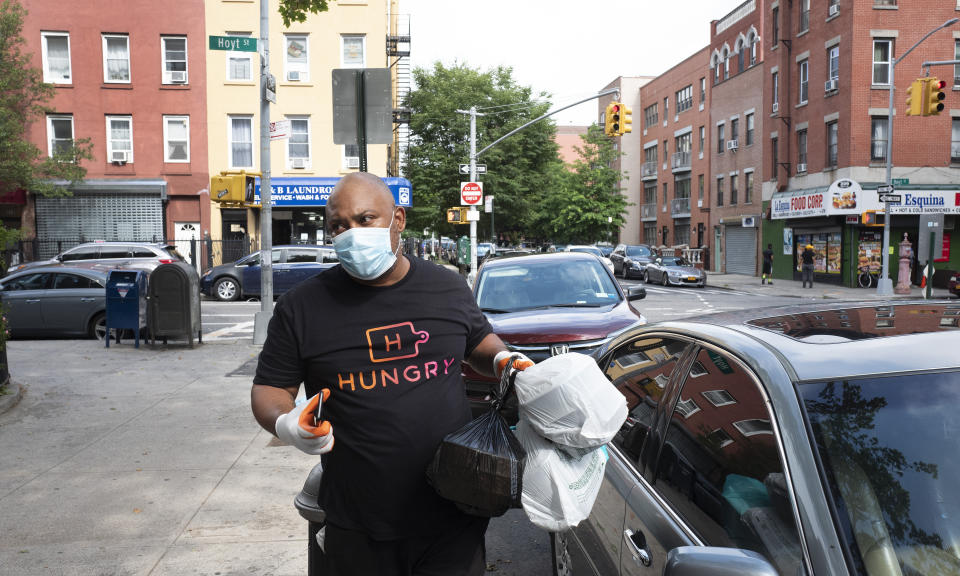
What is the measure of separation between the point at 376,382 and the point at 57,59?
34.1 m

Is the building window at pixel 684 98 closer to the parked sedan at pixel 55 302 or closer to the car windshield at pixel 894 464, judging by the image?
the parked sedan at pixel 55 302

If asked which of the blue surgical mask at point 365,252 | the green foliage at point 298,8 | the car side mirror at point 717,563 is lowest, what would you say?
the car side mirror at point 717,563

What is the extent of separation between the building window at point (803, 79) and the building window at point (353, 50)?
65.3 ft

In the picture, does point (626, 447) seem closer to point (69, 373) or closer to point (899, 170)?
point (69, 373)

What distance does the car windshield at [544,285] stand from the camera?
8.46 metres

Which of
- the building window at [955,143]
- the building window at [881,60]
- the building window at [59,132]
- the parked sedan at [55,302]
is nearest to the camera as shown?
the parked sedan at [55,302]

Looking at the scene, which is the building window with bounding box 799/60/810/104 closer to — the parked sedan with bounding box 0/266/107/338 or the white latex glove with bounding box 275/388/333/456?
the parked sedan with bounding box 0/266/107/338

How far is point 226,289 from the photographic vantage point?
76.7 ft

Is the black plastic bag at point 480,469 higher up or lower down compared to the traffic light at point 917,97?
lower down

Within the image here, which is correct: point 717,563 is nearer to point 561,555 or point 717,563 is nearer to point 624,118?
point 561,555

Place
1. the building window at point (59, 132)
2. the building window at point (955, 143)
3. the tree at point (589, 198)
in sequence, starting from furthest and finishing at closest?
the tree at point (589, 198) < the building window at point (955, 143) < the building window at point (59, 132)

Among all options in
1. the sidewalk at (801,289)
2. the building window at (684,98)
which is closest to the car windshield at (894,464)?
the sidewalk at (801,289)

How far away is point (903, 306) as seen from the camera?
2863mm

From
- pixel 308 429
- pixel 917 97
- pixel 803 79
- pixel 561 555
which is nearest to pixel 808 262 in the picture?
pixel 917 97
